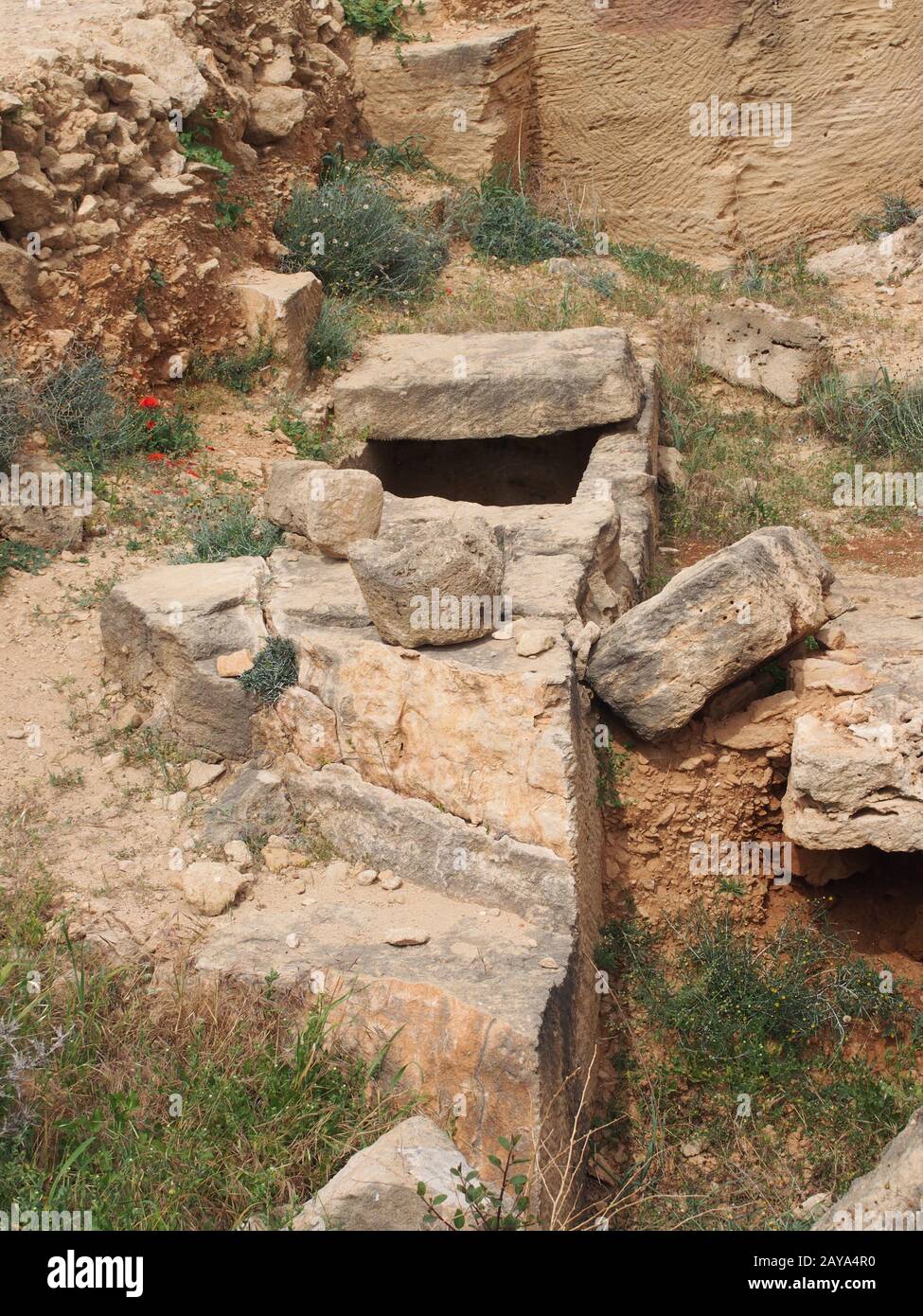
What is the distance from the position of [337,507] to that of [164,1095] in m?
2.53

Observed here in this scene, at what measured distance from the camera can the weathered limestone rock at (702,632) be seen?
16.0 feet

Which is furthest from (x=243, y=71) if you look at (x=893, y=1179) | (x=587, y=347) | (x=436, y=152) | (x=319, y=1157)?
(x=893, y=1179)

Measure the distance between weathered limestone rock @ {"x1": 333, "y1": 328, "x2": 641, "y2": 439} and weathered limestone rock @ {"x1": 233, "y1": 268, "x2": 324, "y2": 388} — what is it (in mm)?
304

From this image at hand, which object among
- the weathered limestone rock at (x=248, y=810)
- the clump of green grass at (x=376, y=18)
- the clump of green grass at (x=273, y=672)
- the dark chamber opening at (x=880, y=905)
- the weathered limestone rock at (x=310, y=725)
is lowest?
the dark chamber opening at (x=880, y=905)

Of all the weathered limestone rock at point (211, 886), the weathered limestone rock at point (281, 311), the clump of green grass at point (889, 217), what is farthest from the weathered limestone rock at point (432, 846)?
the clump of green grass at point (889, 217)

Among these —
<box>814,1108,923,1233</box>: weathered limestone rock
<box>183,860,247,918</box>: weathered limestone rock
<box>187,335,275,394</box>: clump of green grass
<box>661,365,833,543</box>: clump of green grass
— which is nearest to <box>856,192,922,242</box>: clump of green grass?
<box>661,365,833,543</box>: clump of green grass

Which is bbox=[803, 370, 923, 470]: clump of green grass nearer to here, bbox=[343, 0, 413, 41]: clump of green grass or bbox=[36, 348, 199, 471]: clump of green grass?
bbox=[36, 348, 199, 471]: clump of green grass

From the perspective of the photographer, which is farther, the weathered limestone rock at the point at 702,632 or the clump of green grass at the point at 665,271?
the clump of green grass at the point at 665,271

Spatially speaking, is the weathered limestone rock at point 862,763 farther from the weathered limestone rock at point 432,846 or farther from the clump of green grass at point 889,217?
the clump of green grass at point 889,217

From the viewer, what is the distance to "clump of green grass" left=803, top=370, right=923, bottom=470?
25.4ft

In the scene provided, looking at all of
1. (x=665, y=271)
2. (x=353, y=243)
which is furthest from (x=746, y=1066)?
(x=665, y=271)

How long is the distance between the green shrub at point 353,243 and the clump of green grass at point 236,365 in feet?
3.21

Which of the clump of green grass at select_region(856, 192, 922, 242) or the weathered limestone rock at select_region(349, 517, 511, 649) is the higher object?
the clump of green grass at select_region(856, 192, 922, 242)

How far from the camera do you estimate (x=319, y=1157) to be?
372cm
